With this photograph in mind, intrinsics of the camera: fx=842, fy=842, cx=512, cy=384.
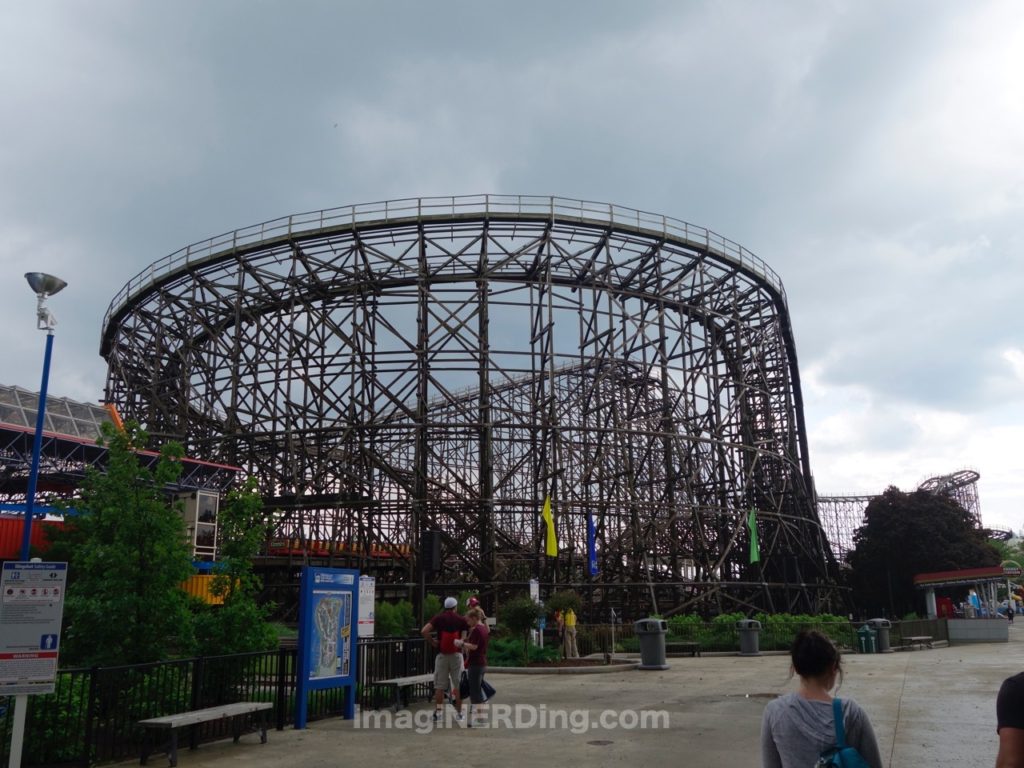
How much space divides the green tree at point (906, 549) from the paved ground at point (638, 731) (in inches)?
1157

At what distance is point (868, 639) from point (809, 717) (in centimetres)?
2226

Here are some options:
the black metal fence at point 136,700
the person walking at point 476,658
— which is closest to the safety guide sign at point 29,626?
the black metal fence at point 136,700

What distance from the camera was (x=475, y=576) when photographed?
2947 cm

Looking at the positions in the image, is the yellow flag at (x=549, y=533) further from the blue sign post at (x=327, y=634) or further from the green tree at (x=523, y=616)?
the blue sign post at (x=327, y=634)

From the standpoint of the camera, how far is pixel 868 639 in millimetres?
23406

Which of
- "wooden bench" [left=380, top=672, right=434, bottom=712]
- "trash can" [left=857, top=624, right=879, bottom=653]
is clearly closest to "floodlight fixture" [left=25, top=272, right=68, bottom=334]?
"wooden bench" [left=380, top=672, right=434, bottom=712]

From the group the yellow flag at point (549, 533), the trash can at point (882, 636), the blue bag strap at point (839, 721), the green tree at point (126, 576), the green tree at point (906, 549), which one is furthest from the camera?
the green tree at point (906, 549)

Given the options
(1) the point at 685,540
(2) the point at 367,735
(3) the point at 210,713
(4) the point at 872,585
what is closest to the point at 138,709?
(3) the point at 210,713

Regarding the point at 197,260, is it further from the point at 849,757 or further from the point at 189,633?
the point at 849,757

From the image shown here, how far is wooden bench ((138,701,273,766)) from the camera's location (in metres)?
8.34

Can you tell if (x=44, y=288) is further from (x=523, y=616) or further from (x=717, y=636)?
(x=717, y=636)

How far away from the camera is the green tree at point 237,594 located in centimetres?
1071

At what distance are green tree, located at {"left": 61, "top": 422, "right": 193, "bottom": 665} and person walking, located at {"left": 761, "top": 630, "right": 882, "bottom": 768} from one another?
819cm

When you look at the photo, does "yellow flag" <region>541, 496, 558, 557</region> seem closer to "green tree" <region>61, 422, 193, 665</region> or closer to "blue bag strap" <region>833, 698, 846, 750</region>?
"green tree" <region>61, 422, 193, 665</region>
